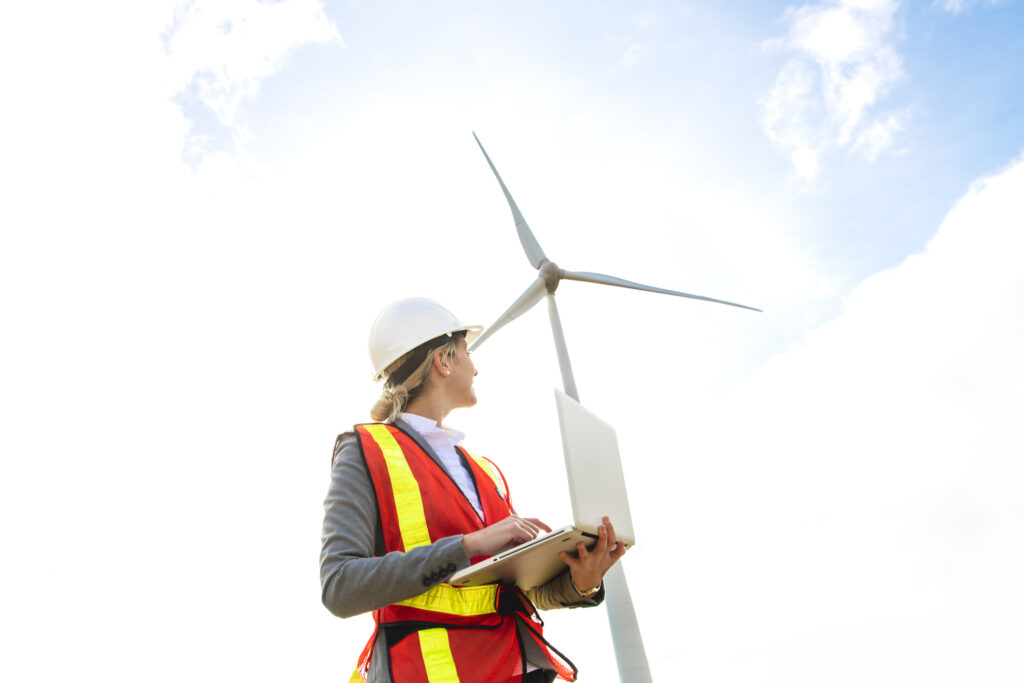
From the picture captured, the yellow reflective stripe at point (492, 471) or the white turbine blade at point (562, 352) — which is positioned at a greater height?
the white turbine blade at point (562, 352)

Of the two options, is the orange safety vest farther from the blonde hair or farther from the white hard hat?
the white hard hat

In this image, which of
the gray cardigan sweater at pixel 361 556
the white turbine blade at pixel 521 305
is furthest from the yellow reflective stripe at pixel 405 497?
the white turbine blade at pixel 521 305

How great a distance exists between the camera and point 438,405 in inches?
175

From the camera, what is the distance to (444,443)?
422cm

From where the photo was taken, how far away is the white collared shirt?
4008mm

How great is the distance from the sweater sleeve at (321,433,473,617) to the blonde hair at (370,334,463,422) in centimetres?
108

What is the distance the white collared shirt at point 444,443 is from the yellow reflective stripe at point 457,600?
634 mm

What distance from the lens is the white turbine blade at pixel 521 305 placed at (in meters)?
17.5

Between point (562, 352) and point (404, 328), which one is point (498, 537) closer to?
point (404, 328)

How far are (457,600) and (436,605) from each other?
0.35 feet

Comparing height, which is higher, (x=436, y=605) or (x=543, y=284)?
(x=543, y=284)

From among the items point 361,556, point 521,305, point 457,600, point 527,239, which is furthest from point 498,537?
point 527,239

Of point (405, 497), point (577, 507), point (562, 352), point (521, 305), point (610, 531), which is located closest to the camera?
point (577, 507)

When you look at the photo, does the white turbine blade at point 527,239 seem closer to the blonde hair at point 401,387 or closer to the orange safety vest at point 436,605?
the blonde hair at point 401,387
